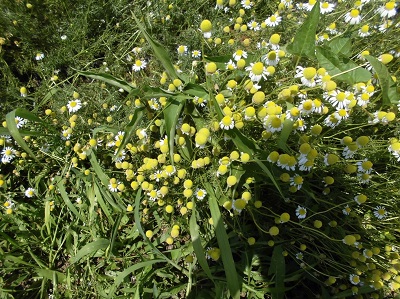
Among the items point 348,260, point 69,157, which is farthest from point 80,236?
point 348,260

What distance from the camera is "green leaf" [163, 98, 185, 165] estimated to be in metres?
1.51

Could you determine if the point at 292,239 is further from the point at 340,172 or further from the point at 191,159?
the point at 191,159

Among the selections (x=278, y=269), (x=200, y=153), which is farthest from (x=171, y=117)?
(x=278, y=269)

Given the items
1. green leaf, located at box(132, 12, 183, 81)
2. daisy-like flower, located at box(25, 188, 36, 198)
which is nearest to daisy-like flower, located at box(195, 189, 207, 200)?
green leaf, located at box(132, 12, 183, 81)

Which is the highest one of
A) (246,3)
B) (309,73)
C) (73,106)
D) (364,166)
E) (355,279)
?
(73,106)

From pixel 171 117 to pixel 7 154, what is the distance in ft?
4.30

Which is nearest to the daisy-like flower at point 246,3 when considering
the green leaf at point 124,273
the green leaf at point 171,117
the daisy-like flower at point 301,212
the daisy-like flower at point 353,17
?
the daisy-like flower at point 353,17

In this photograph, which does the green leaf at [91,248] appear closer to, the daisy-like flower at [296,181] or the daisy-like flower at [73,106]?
the daisy-like flower at [73,106]

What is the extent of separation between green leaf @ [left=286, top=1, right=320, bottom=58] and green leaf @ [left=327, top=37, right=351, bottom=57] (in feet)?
0.80

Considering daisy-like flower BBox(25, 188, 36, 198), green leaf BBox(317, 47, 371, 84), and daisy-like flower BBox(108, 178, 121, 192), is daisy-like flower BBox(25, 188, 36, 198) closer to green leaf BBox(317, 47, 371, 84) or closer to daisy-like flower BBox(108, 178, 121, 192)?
daisy-like flower BBox(108, 178, 121, 192)

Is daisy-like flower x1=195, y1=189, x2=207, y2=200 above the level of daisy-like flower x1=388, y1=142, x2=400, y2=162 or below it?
above

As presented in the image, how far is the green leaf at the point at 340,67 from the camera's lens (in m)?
1.43

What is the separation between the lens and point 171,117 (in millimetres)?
1542

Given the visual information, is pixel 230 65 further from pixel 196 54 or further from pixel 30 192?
pixel 30 192
